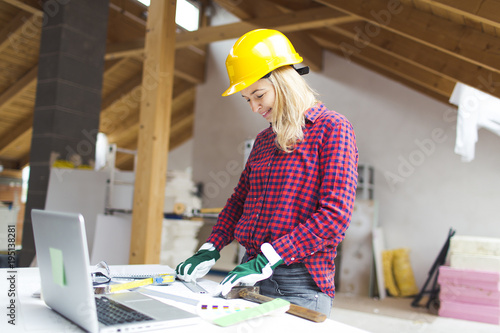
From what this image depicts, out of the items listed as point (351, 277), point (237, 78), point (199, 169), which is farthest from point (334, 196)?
point (199, 169)

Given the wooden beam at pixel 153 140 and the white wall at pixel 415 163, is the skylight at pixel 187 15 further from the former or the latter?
the wooden beam at pixel 153 140

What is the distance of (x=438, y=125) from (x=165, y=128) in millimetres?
4142

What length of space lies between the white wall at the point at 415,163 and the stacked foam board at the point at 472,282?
120 cm

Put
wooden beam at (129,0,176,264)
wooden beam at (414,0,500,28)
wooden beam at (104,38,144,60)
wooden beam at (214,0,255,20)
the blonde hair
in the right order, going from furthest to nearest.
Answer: wooden beam at (104,38,144,60) < wooden beam at (214,0,255,20) < wooden beam at (129,0,176,264) < wooden beam at (414,0,500,28) < the blonde hair

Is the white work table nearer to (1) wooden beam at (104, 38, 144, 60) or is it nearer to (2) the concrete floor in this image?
(2) the concrete floor

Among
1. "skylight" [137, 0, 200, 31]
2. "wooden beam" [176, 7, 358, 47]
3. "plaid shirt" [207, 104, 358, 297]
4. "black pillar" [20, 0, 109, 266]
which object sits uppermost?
"skylight" [137, 0, 200, 31]

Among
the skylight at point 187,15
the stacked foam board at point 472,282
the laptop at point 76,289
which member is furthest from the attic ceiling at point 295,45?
the laptop at point 76,289

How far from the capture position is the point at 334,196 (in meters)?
1.22

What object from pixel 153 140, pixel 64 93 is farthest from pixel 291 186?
pixel 64 93

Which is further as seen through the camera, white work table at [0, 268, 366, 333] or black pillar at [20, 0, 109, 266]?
black pillar at [20, 0, 109, 266]

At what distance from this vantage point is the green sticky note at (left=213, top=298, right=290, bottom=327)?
939 millimetres

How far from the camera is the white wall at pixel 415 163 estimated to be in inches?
230

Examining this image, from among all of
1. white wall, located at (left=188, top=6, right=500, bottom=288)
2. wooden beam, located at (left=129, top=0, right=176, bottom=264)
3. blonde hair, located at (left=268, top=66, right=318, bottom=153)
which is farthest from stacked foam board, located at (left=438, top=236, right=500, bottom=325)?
blonde hair, located at (left=268, top=66, right=318, bottom=153)

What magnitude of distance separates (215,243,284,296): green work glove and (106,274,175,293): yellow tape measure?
261 mm
